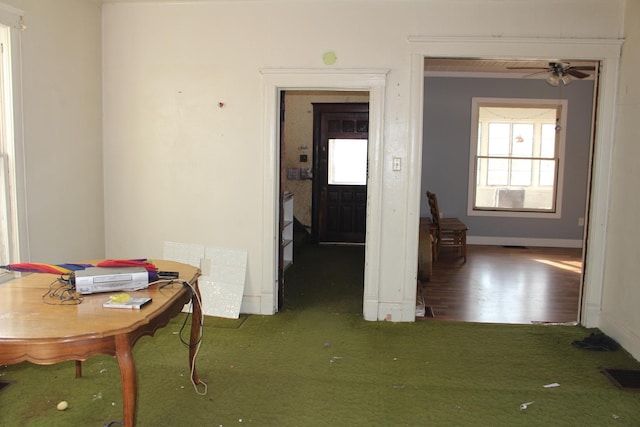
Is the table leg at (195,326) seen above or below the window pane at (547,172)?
below

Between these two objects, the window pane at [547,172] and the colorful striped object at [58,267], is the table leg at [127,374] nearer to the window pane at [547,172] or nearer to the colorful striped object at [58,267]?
the colorful striped object at [58,267]

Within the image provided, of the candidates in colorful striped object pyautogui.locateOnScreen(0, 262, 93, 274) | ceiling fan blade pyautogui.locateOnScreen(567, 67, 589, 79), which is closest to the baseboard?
ceiling fan blade pyautogui.locateOnScreen(567, 67, 589, 79)

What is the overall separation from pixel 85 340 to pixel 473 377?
2328mm

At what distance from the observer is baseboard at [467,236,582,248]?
26.3 feet

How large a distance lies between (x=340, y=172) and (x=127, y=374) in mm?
6064

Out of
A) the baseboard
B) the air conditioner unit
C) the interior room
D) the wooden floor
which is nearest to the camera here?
the interior room

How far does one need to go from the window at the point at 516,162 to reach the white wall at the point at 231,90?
14.2 ft

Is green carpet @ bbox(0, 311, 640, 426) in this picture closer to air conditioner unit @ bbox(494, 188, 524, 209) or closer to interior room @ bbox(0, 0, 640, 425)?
interior room @ bbox(0, 0, 640, 425)

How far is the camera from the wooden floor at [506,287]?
446 cm

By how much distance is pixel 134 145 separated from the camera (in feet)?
14.0

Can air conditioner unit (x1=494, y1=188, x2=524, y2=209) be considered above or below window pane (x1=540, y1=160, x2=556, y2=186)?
below

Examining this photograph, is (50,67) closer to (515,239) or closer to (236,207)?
(236,207)

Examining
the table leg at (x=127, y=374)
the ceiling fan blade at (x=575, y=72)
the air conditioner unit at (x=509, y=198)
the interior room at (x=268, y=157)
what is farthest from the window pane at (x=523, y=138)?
the table leg at (x=127, y=374)

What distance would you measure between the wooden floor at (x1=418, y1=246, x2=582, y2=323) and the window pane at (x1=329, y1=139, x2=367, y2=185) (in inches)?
69.8
